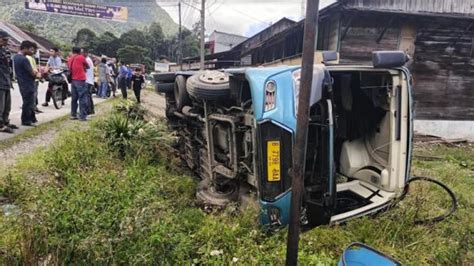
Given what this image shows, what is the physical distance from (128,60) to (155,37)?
2063 centimetres

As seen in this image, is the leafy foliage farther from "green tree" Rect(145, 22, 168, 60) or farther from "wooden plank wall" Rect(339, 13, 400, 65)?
"wooden plank wall" Rect(339, 13, 400, 65)

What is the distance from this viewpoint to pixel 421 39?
1269 cm

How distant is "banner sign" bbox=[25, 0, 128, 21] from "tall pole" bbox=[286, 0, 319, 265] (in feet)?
143

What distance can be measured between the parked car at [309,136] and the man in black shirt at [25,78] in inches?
116

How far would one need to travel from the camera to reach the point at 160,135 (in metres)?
5.96

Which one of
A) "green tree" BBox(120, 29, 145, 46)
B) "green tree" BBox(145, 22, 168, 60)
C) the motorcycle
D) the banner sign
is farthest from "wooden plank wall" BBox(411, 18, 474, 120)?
"green tree" BBox(145, 22, 168, 60)

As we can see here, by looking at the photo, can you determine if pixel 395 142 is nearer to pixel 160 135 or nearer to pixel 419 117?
pixel 160 135

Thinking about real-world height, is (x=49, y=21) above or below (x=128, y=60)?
above

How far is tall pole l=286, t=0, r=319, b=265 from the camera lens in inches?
84.0

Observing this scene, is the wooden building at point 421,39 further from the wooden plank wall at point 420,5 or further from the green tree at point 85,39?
the green tree at point 85,39

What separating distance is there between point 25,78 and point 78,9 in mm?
40279

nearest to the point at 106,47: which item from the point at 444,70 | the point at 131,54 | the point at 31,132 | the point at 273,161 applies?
the point at 131,54

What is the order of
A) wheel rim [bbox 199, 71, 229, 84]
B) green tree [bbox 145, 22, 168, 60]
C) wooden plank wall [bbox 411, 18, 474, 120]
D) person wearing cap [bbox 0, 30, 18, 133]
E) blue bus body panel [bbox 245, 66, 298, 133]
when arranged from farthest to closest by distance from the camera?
green tree [bbox 145, 22, 168, 60], wooden plank wall [bbox 411, 18, 474, 120], person wearing cap [bbox 0, 30, 18, 133], wheel rim [bbox 199, 71, 229, 84], blue bus body panel [bbox 245, 66, 298, 133]

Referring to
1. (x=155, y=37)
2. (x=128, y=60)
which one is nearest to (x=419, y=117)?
(x=128, y=60)
